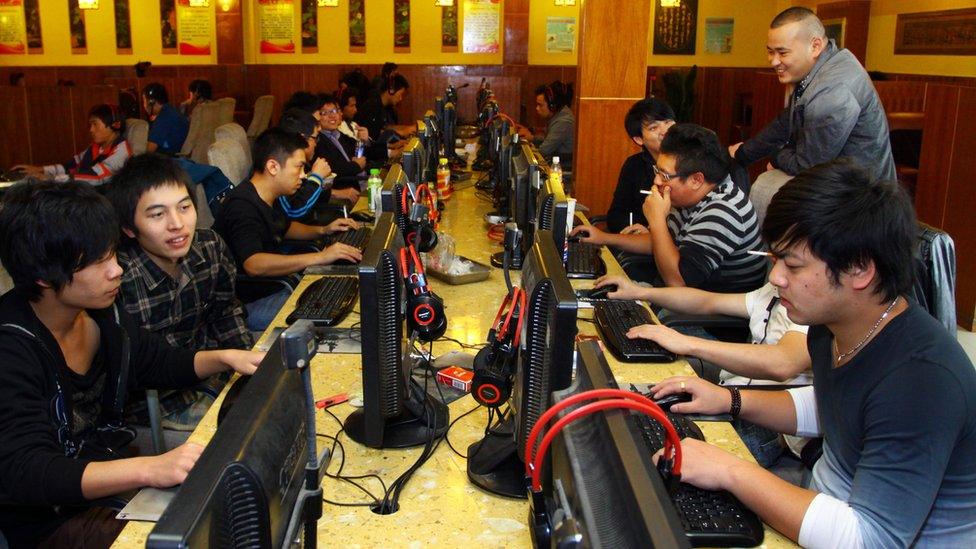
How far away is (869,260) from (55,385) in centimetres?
158

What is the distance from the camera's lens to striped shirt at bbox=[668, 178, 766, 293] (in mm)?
3025

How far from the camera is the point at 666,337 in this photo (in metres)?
2.24

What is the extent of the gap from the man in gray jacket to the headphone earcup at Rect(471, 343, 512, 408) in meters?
2.33

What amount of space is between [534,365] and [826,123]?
2.61 meters

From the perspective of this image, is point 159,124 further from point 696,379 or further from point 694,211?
point 696,379

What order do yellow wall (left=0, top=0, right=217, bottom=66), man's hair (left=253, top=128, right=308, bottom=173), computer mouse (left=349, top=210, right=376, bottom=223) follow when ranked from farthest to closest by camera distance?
yellow wall (left=0, top=0, right=217, bottom=66)
computer mouse (left=349, top=210, right=376, bottom=223)
man's hair (left=253, top=128, right=308, bottom=173)

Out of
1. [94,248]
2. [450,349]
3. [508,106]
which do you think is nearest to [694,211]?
[450,349]

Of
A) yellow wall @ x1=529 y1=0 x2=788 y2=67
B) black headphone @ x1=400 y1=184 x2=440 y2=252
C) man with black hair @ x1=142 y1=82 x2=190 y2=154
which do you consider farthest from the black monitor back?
yellow wall @ x1=529 y1=0 x2=788 y2=67

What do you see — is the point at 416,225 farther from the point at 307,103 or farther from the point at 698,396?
the point at 307,103

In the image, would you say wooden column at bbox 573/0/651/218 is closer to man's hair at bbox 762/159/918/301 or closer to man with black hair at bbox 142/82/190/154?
man's hair at bbox 762/159/918/301

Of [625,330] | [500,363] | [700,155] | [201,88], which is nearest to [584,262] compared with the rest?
[700,155]

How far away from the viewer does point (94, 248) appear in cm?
180

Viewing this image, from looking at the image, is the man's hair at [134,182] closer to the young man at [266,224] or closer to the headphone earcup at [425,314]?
the young man at [266,224]

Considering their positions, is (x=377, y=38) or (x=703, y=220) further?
(x=377, y=38)
